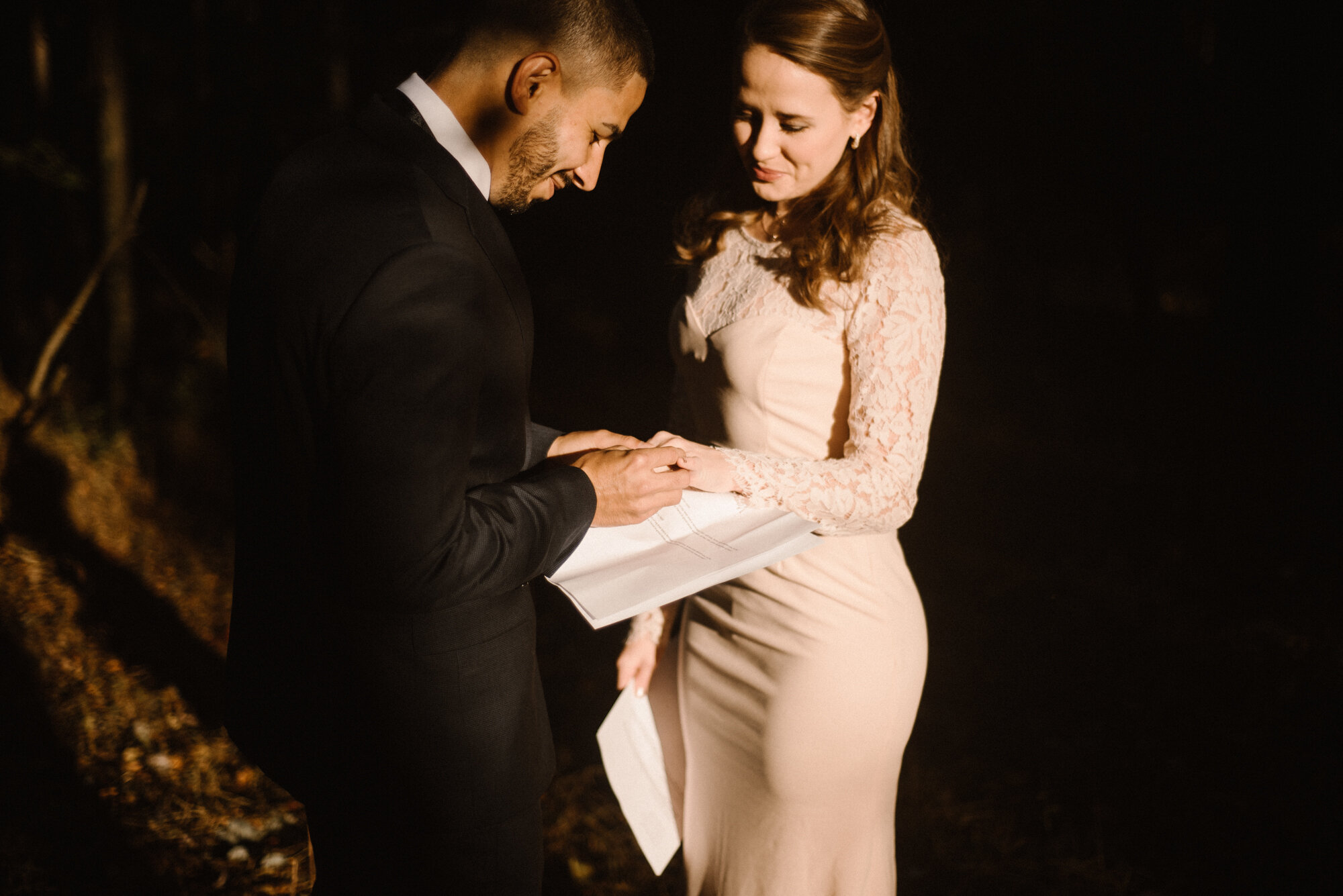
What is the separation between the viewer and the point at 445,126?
4.60ft

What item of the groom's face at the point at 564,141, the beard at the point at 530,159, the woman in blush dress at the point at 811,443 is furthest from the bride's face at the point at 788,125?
the beard at the point at 530,159

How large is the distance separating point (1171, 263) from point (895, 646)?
1309 cm

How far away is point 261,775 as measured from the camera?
3514 mm

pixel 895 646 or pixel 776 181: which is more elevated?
pixel 776 181

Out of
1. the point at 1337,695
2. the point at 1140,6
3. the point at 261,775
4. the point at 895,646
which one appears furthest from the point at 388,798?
the point at 1140,6

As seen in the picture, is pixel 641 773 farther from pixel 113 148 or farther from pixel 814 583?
pixel 113 148

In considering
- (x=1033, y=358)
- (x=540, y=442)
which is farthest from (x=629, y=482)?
(x=1033, y=358)

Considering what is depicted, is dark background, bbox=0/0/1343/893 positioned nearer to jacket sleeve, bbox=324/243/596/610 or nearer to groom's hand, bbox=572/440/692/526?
groom's hand, bbox=572/440/692/526

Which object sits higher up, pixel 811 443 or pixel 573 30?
pixel 573 30

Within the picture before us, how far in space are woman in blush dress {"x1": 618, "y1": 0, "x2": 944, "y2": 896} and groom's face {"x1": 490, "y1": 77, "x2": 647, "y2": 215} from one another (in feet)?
1.64

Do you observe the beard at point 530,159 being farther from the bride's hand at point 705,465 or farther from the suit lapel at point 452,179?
the bride's hand at point 705,465

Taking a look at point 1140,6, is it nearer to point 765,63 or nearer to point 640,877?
point 765,63

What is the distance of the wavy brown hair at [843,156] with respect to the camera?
181cm

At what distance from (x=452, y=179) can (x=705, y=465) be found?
29.5 inches
